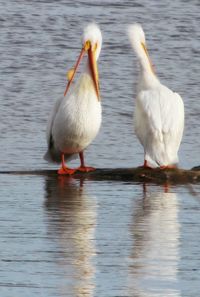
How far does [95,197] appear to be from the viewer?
1013 cm

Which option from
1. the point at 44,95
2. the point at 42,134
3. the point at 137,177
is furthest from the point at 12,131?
the point at 137,177

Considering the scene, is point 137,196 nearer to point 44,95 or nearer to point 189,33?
point 44,95

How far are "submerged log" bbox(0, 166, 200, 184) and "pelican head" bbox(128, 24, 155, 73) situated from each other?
136 cm

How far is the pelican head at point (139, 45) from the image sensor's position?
11.9 m

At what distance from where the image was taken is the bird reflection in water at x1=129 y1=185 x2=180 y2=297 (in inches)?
292

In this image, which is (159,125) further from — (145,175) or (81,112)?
(81,112)

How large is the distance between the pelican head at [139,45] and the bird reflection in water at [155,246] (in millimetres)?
1715

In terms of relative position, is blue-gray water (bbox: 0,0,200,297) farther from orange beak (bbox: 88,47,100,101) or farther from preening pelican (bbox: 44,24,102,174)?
orange beak (bbox: 88,47,100,101)

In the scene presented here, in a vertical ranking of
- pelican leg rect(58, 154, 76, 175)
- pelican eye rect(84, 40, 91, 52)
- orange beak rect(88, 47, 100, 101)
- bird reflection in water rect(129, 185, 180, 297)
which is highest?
pelican eye rect(84, 40, 91, 52)

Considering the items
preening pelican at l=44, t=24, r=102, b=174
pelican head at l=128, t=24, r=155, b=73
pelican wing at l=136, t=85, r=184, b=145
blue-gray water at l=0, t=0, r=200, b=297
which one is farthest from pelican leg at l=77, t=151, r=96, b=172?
pelican head at l=128, t=24, r=155, b=73

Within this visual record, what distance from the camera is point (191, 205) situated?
9844 millimetres

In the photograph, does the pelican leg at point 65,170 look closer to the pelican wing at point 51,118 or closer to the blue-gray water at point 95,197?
the blue-gray water at point 95,197

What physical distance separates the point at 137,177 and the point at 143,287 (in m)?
3.43

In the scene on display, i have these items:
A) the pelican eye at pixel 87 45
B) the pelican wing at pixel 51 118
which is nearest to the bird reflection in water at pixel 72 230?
the pelican wing at pixel 51 118
